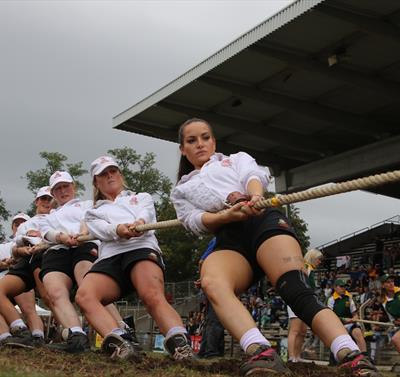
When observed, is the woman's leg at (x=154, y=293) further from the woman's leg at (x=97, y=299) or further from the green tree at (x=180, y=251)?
the green tree at (x=180, y=251)

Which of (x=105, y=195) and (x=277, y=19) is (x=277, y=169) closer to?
(x=277, y=19)

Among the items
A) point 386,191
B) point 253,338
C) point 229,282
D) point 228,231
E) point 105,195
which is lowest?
point 253,338

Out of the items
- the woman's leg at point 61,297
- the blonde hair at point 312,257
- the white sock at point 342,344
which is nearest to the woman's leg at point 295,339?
the blonde hair at point 312,257

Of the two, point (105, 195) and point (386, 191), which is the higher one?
point (386, 191)

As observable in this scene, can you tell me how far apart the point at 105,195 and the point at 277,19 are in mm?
9536

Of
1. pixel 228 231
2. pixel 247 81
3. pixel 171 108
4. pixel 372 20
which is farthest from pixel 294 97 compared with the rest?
pixel 228 231

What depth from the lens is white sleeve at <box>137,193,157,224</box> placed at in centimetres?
559

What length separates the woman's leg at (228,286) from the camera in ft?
12.4

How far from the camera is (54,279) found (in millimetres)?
6270

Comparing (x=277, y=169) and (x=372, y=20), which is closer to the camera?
(x=372, y=20)

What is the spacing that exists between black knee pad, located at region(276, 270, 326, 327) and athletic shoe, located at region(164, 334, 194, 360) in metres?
1.27

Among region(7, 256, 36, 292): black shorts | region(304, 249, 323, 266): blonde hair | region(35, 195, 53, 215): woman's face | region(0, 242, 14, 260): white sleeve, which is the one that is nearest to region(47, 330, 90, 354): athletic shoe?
region(7, 256, 36, 292): black shorts

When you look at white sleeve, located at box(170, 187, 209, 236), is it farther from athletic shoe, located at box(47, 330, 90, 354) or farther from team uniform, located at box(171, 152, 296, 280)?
athletic shoe, located at box(47, 330, 90, 354)

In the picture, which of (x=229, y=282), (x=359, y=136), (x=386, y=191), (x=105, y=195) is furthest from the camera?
(x=386, y=191)
